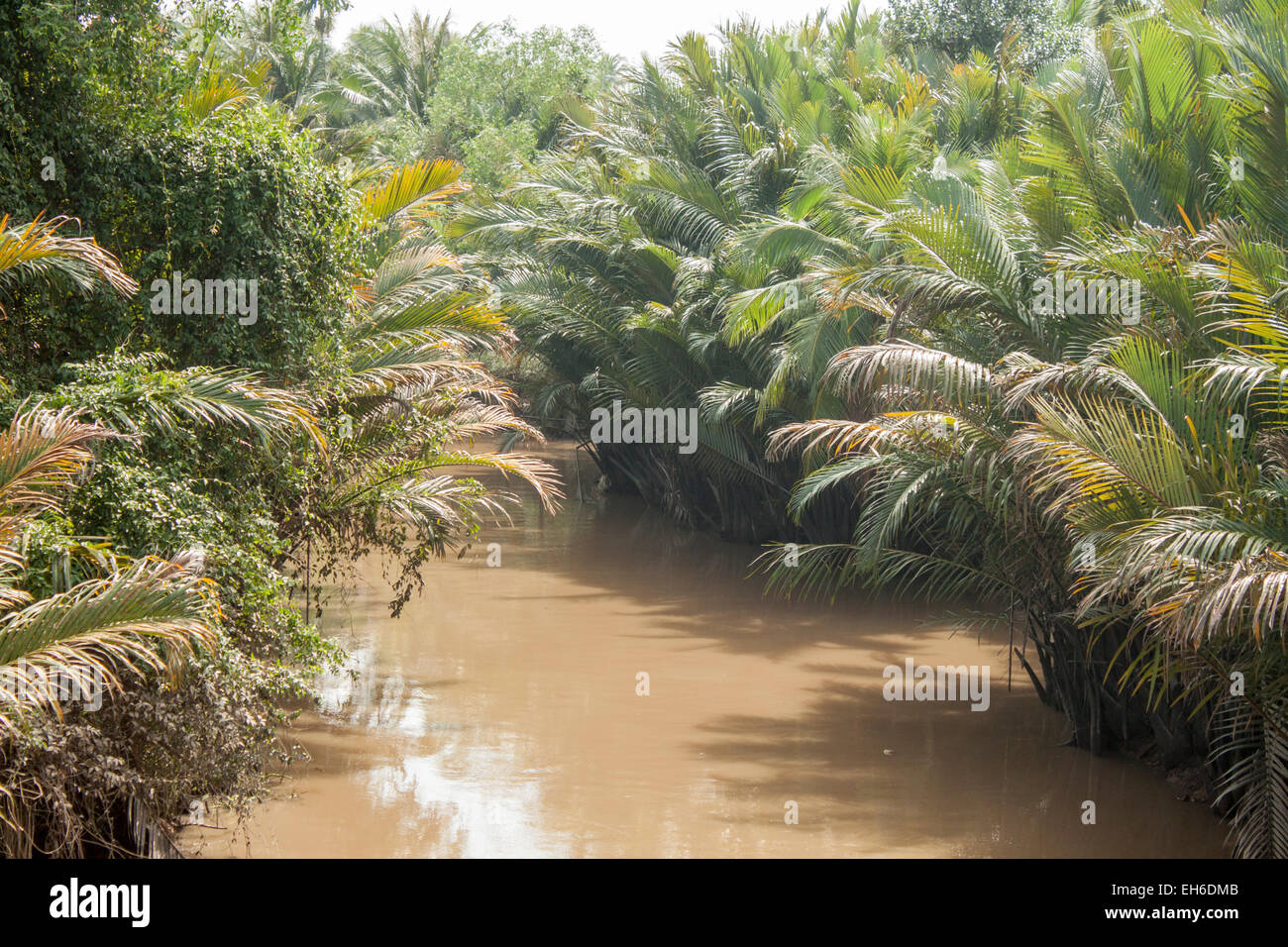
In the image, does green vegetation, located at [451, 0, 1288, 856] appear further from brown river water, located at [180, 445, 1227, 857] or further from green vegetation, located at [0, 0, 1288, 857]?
brown river water, located at [180, 445, 1227, 857]

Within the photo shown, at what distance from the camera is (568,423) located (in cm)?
2225

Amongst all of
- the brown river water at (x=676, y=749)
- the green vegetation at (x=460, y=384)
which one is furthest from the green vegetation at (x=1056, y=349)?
the brown river water at (x=676, y=749)

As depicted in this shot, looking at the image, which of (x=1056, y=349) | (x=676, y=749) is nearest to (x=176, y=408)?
(x=676, y=749)

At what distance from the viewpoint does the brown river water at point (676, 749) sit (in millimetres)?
7570

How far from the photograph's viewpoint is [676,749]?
930 cm

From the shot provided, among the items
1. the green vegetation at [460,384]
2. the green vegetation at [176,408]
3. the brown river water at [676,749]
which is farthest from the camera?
the brown river water at [676,749]

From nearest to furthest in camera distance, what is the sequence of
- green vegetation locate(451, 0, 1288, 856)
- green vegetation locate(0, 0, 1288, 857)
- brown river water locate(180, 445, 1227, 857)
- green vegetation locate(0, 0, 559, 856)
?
green vegetation locate(0, 0, 559, 856), green vegetation locate(0, 0, 1288, 857), green vegetation locate(451, 0, 1288, 856), brown river water locate(180, 445, 1227, 857)

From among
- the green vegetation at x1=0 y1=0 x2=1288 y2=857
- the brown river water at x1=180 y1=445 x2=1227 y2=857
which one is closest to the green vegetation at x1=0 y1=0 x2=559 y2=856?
the green vegetation at x1=0 y1=0 x2=1288 y2=857

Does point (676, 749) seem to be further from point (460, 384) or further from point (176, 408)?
point (176, 408)

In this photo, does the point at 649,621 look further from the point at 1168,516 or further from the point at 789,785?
the point at 1168,516

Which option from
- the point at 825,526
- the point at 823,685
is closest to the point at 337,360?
the point at 823,685

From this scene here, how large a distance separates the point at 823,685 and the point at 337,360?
527cm

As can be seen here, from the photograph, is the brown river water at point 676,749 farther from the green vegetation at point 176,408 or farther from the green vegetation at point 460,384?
the green vegetation at point 176,408

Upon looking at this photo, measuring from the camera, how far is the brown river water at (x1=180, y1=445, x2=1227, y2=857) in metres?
7.57
